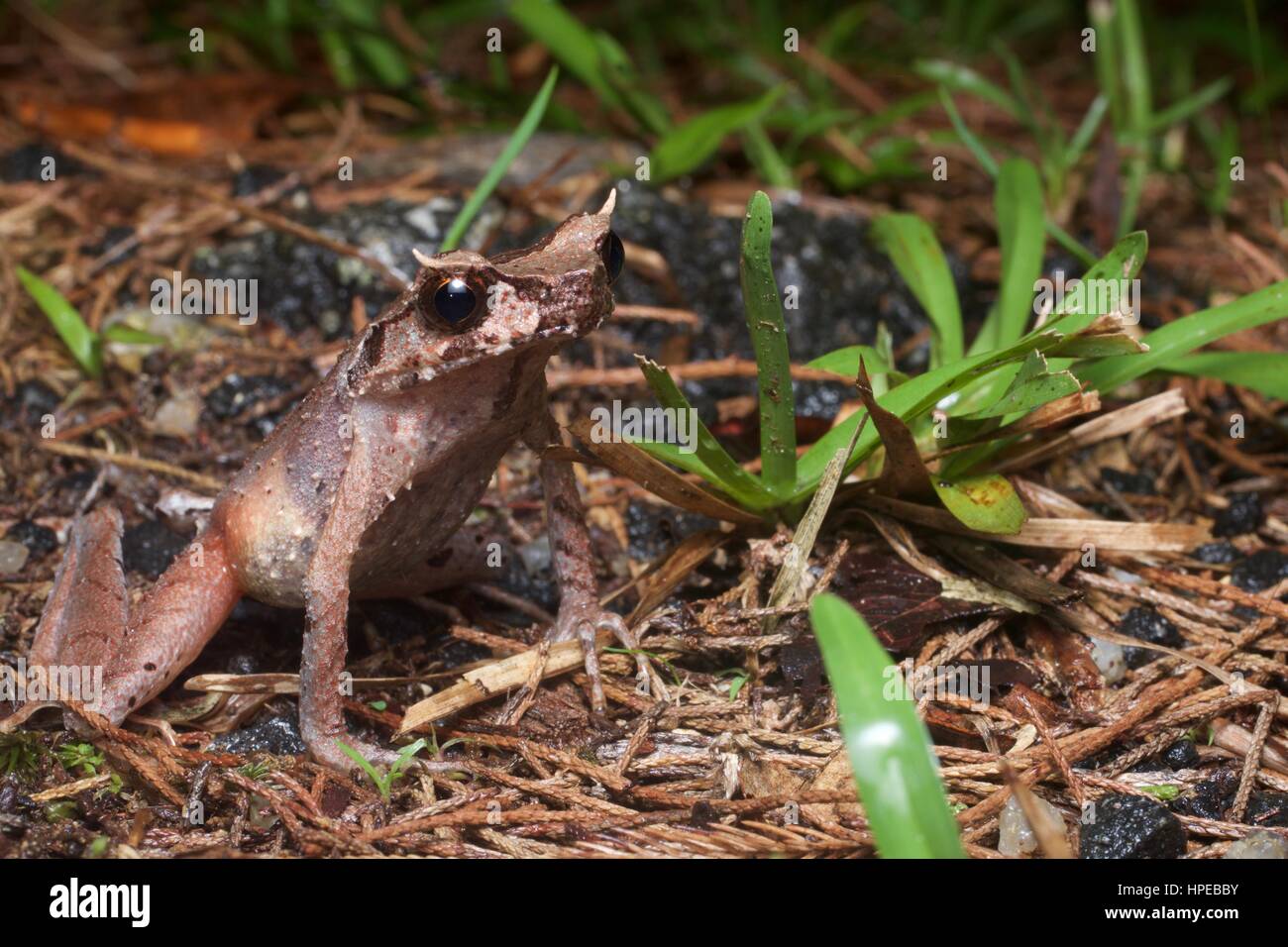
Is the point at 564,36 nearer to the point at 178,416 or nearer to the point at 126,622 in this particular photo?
the point at 178,416

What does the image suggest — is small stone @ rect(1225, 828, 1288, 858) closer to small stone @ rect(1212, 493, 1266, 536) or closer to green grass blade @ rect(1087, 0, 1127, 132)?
small stone @ rect(1212, 493, 1266, 536)

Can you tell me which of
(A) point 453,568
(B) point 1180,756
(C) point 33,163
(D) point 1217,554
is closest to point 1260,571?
(D) point 1217,554

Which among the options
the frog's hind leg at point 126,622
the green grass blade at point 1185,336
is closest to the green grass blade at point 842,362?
the green grass blade at point 1185,336

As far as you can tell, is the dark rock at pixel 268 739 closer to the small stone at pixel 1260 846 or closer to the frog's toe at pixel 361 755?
the frog's toe at pixel 361 755

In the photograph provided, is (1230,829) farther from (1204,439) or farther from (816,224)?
(816,224)

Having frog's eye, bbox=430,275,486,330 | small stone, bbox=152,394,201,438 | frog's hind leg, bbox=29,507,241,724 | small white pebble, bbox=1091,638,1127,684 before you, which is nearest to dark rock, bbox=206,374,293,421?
small stone, bbox=152,394,201,438
